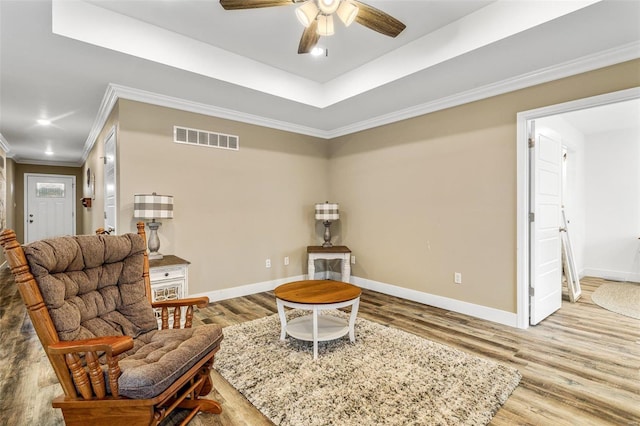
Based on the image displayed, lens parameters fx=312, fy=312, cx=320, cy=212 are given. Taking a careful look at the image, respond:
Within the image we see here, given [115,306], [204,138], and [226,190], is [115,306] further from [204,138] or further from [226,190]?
[204,138]

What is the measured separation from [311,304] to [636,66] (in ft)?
10.6

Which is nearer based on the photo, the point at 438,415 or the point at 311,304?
the point at 438,415

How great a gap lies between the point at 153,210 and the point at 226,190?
1134 millimetres

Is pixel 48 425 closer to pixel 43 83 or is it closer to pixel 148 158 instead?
pixel 148 158

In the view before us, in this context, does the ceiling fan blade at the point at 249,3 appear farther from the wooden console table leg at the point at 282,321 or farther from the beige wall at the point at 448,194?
the beige wall at the point at 448,194

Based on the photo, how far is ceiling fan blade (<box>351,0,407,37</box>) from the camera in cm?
193

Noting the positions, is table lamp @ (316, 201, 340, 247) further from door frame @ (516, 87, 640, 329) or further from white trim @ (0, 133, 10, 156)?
white trim @ (0, 133, 10, 156)

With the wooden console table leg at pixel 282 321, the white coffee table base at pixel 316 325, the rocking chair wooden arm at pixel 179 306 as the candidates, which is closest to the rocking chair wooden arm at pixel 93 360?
the rocking chair wooden arm at pixel 179 306

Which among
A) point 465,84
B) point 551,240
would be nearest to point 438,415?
point 551,240

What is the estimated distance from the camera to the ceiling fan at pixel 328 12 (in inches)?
73.9

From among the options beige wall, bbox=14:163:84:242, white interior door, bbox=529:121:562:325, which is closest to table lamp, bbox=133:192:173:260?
white interior door, bbox=529:121:562:325

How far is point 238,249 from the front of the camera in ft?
14.1

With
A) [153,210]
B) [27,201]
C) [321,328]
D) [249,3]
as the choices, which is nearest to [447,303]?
[321,328]

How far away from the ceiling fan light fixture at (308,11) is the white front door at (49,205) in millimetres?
9693
